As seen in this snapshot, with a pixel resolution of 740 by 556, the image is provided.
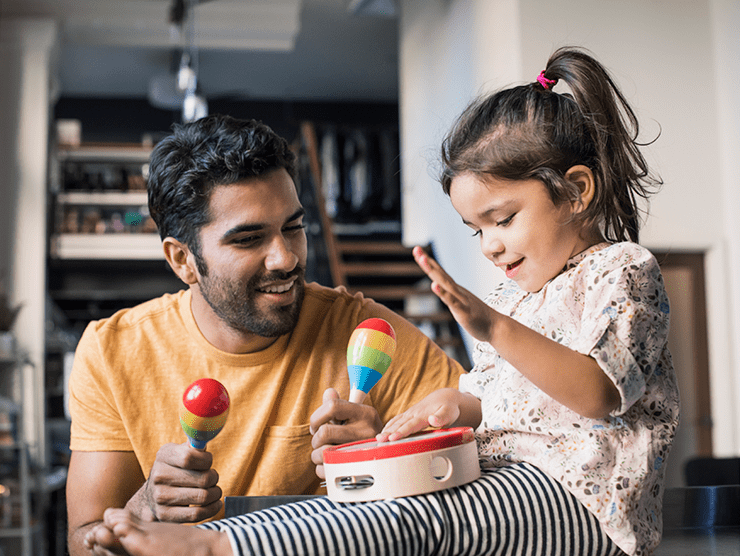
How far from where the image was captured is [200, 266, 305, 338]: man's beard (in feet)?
4.69

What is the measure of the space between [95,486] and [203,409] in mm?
546

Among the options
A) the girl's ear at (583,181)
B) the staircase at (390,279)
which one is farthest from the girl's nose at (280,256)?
the staircase at (390,279)

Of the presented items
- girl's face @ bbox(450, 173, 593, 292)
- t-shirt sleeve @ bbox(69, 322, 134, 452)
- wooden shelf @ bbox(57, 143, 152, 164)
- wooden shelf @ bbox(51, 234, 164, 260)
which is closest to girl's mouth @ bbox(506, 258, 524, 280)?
girl's face @ bbox(450, 173, 593, 292)

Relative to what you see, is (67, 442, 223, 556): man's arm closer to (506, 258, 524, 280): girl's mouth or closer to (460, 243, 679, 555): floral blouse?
(460, 243, 679, 555): floral blouse

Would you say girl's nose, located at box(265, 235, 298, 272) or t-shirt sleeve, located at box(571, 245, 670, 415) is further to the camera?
girl's nose, located at box(265, 235, 298, 272)

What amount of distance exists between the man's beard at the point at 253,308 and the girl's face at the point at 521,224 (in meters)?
0.44

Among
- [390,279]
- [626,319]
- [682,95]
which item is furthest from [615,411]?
[390,279]

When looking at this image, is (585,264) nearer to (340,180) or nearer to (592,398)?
(592,398)

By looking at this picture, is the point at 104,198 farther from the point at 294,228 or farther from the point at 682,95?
the point at 294,228

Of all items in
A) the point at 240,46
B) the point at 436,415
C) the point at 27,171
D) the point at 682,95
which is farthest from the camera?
the point at 240,46

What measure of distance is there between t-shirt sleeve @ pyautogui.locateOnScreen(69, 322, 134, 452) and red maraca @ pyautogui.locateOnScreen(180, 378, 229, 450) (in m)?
0.49

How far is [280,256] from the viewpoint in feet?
4.52

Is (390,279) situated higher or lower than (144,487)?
higher

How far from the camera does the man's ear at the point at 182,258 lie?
5.18 feet
